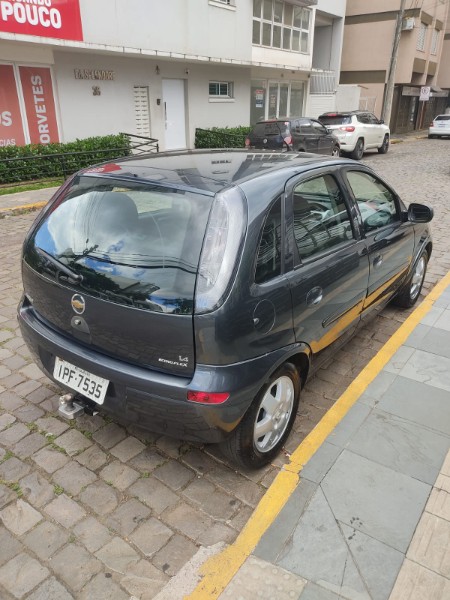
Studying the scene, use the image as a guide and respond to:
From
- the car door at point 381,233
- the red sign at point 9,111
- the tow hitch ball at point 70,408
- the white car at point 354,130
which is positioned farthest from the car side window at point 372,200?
the white car at point 354,130

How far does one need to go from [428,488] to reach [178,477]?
1.37m

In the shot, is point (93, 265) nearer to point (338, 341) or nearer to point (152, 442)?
point (152, 442)

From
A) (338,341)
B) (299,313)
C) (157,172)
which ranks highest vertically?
(157,172)

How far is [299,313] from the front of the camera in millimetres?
2660

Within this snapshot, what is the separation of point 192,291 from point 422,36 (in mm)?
33801

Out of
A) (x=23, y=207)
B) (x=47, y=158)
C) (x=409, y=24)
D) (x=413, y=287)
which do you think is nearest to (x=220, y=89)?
(x=47, y=158)

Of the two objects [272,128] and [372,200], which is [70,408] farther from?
[272,128]

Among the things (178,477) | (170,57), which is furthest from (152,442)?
(170,57)

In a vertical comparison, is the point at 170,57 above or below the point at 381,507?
above

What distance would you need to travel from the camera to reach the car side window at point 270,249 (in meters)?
2.35

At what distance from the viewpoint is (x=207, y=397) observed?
86.2 inches

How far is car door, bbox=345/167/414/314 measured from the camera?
140 inches

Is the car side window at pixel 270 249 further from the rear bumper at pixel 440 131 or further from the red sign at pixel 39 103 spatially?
the rear bumper at pixel 440 131

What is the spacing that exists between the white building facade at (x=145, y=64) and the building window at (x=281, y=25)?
4cm
